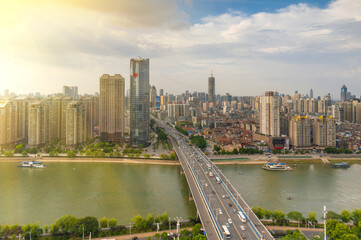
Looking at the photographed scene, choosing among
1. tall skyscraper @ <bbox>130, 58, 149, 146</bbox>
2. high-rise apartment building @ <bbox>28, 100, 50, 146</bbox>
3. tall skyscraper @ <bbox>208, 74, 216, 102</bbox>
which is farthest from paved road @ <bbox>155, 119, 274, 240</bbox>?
tall skyscraper @ <bbox>208, 74, 216, 102</bbox>

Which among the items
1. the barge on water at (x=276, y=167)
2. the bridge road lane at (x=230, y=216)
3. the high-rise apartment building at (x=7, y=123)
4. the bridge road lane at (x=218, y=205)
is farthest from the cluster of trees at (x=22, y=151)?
the barge on water at (x=276, y=167)

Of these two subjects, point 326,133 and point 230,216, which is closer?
point 230,216

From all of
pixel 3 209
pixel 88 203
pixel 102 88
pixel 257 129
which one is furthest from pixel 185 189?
pixel 257 129

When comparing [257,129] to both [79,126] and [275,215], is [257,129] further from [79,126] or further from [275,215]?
[275,215]

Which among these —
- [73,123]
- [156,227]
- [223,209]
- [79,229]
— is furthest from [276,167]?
[73,123]

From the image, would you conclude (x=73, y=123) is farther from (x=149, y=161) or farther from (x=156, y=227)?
(x=156, y=227)

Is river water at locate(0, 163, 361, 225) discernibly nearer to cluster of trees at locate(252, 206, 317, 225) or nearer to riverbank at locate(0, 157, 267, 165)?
riverbank at locate(0, 157, 267, 165)

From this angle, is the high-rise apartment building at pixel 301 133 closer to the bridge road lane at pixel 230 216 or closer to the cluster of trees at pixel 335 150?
the cluster of trees at pixel 335 150
